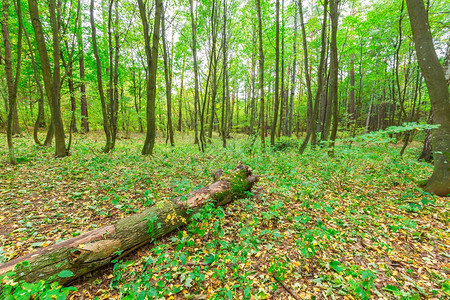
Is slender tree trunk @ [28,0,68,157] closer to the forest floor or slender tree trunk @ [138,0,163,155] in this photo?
the forest floor

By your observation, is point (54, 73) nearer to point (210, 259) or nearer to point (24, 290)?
point (24, 290)

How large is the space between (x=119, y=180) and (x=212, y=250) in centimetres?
389

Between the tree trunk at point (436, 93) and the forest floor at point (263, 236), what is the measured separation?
0.53 meters

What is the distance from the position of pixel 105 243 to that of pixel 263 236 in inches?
104

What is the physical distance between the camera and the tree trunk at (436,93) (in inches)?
162

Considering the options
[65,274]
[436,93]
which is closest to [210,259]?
[65,274]

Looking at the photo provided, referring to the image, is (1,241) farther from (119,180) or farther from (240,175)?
(240,175)

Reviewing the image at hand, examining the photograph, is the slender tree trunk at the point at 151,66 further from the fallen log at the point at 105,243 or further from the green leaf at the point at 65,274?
the green leaf at the point at 65,274

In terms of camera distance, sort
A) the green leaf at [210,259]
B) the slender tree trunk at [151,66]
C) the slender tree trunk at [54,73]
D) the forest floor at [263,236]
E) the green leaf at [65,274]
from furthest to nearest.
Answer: the slender tree trunk at [151,66] → the slender tree trunk at [54,73] → the green leaf at [210,259] → the forest floor at [263,236] → the green leaf at [65,274]

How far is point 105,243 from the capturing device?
8.50ft

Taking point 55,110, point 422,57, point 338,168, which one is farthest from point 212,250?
point 55,110

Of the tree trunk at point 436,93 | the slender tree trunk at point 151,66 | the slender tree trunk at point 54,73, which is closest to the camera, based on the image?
the tree trunk at point 436,93

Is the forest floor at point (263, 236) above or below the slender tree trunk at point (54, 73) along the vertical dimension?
below

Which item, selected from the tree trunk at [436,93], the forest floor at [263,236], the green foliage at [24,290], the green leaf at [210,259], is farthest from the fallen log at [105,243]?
the tree trunk at [436,93]
